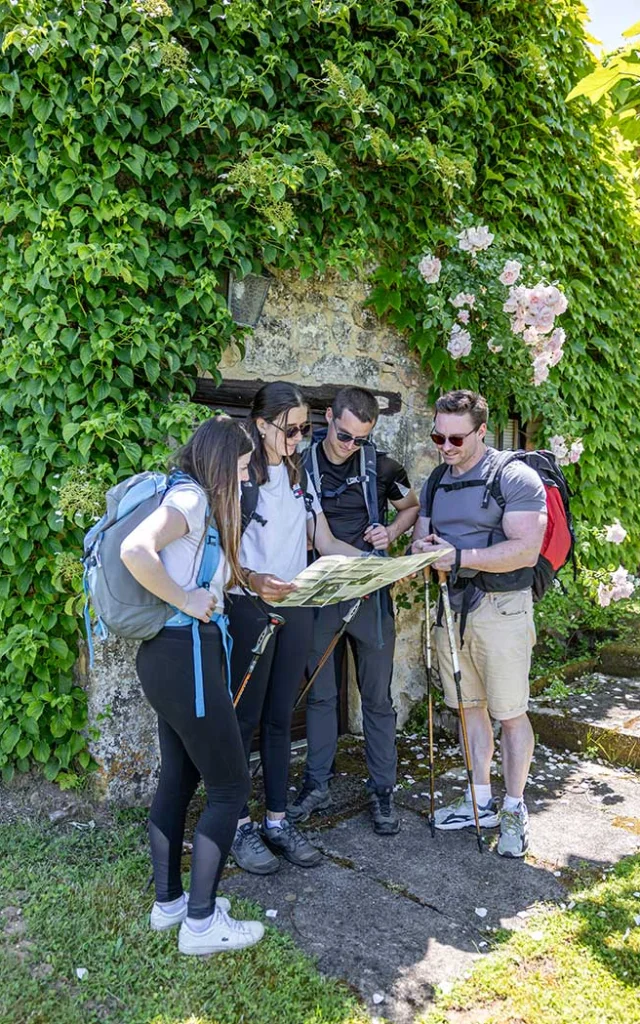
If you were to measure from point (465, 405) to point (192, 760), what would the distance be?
1.85 metres

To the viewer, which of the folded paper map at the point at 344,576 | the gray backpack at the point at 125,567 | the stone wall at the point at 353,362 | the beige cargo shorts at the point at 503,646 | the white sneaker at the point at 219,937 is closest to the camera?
the gray backpack at the point at 125,567

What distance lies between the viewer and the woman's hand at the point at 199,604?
2359mm

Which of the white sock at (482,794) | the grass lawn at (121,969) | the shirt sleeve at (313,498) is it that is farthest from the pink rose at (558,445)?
the grass lawn at (121,969)

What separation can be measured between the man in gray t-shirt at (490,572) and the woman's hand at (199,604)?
1204 millimetres

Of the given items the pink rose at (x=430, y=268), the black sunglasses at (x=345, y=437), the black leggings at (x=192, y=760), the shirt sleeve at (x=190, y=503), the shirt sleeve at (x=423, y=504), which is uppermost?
the pink rose at (x=430, y=268)

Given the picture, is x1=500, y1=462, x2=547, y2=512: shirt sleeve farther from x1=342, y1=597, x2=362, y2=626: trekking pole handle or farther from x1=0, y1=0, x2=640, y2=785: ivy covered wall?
x1=0, y1=0, x2=640, y2=785: ivy covered wall

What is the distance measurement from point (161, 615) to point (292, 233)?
2256mm

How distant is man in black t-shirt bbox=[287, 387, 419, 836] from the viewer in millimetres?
3475

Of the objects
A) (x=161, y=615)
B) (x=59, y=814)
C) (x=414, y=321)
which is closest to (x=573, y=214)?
(x=414, y=321)

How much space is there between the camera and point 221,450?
2.50 m

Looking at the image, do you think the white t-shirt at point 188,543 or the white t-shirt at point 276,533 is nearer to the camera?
the white t-shirt at point 188,543

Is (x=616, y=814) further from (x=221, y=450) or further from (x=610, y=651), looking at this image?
(x=221, y=450)

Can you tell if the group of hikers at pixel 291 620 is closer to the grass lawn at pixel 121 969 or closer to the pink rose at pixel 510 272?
the grass lawn at pixel 121 969

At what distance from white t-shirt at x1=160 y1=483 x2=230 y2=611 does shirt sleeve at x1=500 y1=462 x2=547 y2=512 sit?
4.64 ft
